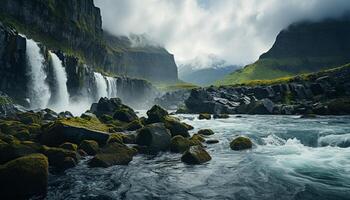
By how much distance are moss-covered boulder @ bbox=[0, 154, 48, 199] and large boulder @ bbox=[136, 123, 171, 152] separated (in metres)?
14.9

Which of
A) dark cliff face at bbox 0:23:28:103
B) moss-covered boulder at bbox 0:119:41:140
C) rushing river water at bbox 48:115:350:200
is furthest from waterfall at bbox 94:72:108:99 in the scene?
rushing river water at bbox 48:115:350:200

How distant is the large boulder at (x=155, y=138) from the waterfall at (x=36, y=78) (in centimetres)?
7626

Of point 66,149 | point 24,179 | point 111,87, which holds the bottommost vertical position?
point 24,179

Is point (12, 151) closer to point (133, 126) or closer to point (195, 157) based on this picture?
point (195, 157)

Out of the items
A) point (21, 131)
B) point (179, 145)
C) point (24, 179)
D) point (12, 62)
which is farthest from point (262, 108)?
point (24, 179)

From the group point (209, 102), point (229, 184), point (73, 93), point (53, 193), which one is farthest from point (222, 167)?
point (73, 93)

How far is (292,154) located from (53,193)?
22.7 meters

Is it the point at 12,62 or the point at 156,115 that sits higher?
the point at 12,62

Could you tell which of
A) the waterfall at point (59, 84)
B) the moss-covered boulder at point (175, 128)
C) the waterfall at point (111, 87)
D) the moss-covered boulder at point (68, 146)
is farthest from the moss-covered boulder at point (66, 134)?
the waterfall at point (111, 87)

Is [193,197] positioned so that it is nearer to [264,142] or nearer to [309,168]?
[309,168]

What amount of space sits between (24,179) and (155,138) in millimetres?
16570

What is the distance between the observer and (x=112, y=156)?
1054 inches

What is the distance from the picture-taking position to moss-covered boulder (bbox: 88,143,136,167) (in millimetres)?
25672

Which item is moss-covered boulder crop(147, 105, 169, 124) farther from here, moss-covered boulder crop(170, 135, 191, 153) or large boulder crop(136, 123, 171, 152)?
moss-covered boulder crop(170, 135, 191, 153)
